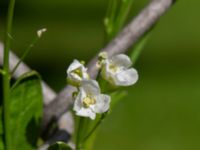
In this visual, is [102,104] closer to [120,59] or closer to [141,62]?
[120,59]

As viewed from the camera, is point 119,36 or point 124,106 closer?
point 119,36

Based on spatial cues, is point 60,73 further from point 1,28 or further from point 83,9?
point 83,9

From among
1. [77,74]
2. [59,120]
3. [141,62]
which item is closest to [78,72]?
[77,74]

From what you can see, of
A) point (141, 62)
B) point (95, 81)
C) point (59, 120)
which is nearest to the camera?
point (95, 81)

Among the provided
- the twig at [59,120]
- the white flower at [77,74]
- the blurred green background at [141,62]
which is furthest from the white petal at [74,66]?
the blurred green background at [141,62]

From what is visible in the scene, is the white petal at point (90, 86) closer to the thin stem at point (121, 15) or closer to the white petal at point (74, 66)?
the white petal at point (74, 66)

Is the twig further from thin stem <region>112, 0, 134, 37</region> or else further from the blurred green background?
the blurred green background

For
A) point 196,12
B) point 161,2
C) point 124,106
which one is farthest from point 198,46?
point 161,2
